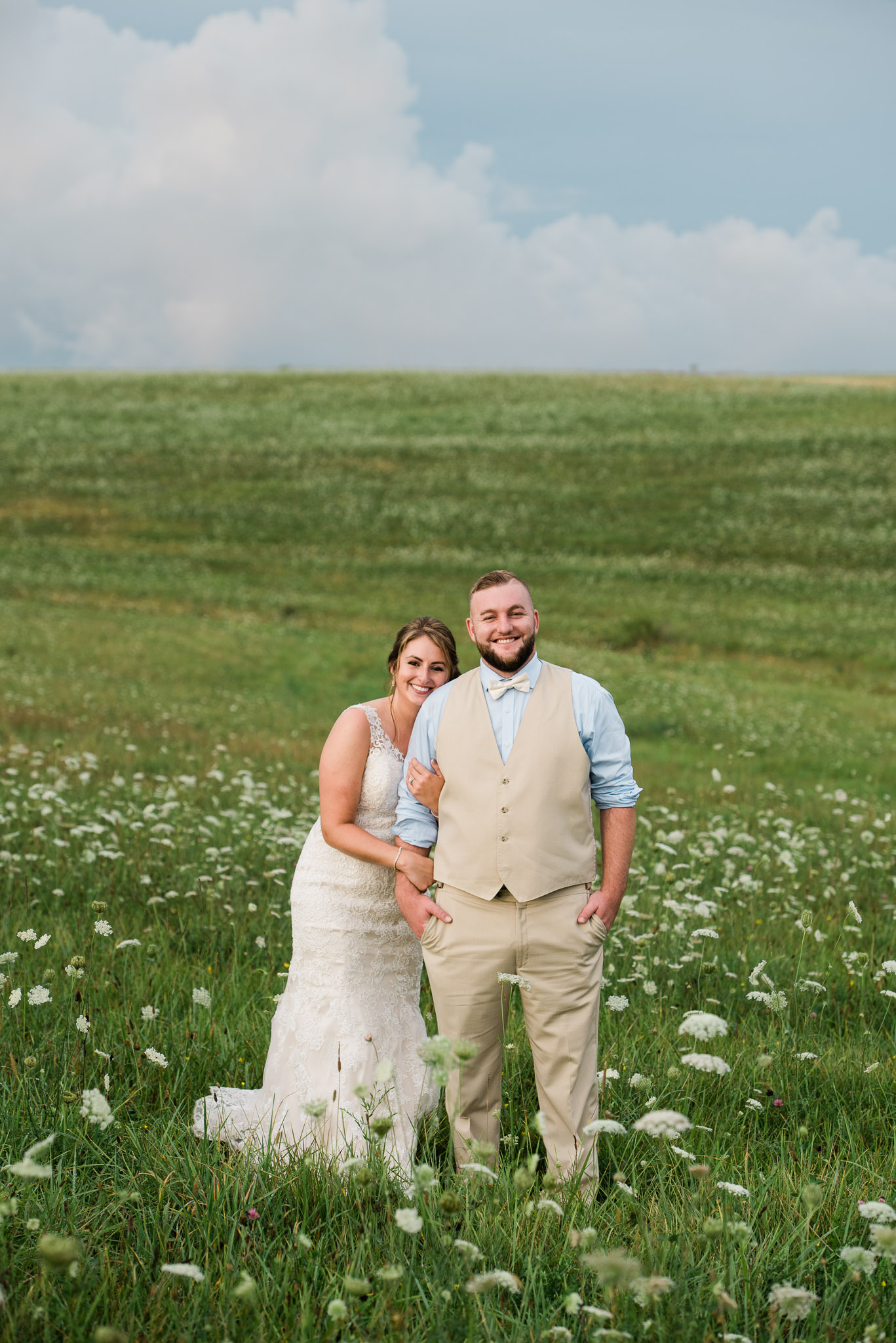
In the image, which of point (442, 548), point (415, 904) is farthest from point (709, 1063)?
point (442, 548)

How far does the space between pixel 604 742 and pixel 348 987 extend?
1.74 meters

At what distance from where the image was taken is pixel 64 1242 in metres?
2.27

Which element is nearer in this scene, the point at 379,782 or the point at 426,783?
the point at 426,783

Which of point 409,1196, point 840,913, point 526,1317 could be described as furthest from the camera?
point 840,913

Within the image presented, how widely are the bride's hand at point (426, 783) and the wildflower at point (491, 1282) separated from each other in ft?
6.43

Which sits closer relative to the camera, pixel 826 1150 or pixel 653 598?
pixel 826 1150

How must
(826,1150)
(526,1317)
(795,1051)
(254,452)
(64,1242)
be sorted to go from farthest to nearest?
(254,452)
(795,1051)
(826,1150)
(526,1317)
(64,1242)

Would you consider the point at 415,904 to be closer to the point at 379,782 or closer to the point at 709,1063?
the point at 379,782

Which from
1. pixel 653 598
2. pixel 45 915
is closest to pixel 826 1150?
pixel 45 915

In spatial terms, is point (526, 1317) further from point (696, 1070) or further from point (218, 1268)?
point (696, 1070)

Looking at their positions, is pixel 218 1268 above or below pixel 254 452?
below

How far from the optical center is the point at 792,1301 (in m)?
2.72

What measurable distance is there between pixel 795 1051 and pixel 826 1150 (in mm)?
946

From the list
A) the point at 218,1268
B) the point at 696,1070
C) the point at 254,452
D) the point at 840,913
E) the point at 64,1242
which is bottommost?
the point at 840,913
